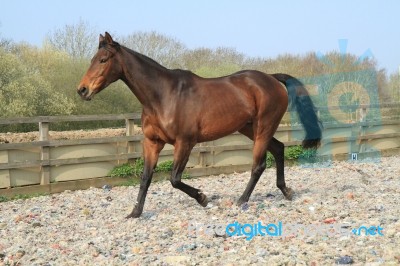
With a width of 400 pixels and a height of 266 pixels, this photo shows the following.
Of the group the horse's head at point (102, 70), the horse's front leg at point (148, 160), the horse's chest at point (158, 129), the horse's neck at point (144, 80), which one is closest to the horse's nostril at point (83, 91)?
the horse's head at point (102, 70)

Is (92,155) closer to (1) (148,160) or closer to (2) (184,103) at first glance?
(1) (148,160)

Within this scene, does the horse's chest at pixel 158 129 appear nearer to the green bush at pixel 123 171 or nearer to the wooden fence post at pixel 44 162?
the wooden fence post at pixel 44 162

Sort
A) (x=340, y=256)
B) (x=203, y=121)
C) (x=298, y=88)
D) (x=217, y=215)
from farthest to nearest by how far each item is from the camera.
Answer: (x=298, y=88), (x=203, y=121), (x=217, y=215), (x=340, y=256)

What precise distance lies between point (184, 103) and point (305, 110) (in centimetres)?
224

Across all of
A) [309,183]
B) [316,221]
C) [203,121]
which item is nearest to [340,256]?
[316,221]

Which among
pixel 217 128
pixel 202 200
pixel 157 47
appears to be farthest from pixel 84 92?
pixel 157 47

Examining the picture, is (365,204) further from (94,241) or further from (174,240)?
(94,241)

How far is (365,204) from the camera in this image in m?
5.89

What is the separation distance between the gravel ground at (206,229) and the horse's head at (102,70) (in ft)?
4.88

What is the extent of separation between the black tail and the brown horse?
0.50m

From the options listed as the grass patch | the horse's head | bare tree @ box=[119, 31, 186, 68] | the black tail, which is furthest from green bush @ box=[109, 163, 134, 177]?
bare tree @ box=[119, 31, 186, 68]

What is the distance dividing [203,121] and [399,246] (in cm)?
270

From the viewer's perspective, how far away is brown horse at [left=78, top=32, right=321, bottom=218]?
5652mm

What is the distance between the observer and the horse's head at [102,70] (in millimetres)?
5500
